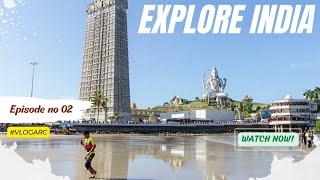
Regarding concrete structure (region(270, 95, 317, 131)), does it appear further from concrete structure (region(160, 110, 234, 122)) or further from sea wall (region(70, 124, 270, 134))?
concrete structure (region(160, 110, 234, 122))

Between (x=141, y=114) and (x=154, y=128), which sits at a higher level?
(x=141, y=114)

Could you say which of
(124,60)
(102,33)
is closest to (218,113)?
(124,60)

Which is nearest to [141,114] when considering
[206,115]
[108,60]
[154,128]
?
[206,115]

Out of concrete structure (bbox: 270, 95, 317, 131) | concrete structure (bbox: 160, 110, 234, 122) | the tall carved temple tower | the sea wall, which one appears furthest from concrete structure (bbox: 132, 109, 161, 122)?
concrete structure (bbox: 270, 95, 317, 131)

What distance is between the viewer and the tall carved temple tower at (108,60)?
125 meters

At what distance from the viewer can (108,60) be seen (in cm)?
12662

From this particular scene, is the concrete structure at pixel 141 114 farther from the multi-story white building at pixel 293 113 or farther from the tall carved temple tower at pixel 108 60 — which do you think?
the multi-story white building at pixel 293 113

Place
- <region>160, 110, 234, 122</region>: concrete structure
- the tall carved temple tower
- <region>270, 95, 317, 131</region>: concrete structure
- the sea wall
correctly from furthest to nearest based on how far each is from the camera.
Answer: <region>160, 110, 234, 122</region>: concrete structure → the tall carved temple tower → <region>270, 95, 317, 131</region>: concrete structure → the sea wall

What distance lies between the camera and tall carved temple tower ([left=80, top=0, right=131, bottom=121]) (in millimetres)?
124938

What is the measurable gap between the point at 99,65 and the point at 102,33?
1233cm

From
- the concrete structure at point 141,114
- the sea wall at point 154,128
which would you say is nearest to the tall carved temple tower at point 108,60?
the sea wall at point 154,128

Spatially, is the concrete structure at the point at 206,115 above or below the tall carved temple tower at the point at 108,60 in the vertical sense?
below

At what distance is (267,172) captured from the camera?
12.8 meters

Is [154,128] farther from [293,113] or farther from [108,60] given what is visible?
[293,113]
